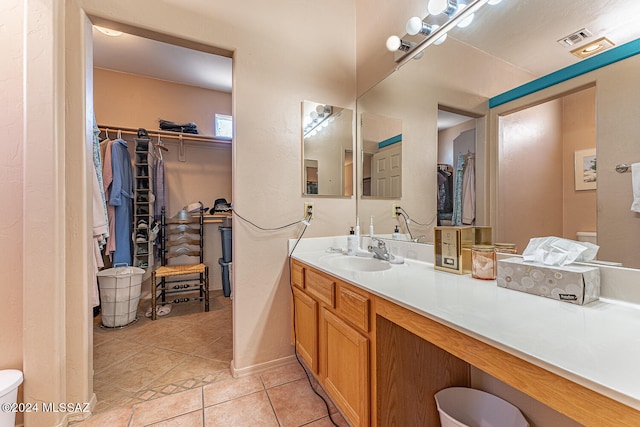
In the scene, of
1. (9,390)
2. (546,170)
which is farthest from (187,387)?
(546,170)

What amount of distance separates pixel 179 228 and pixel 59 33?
2341 millimetres

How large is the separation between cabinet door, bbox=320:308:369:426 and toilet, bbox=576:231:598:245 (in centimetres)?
91

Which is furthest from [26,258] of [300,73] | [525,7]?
[525,7]

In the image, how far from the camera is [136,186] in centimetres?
307

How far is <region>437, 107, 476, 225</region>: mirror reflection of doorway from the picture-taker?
1.34 meters

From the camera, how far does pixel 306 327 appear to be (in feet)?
5.40

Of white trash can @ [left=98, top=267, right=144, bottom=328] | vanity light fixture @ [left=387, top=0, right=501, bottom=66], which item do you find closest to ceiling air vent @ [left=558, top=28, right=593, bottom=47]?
vanity light fixture @ [left=387, top=0, right=501, bottom=66]

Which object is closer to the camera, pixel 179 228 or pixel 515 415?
pixel 515 415

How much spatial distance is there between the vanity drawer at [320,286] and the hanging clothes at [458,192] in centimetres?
76

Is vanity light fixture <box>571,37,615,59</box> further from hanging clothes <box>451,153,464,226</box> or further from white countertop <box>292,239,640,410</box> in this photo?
white countertop <box>292,239,640,410</box>

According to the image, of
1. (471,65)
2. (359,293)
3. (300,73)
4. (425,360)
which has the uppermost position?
(300,73)

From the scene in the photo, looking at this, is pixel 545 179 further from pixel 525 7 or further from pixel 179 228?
pixel 179 228

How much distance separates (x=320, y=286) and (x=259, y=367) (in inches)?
35.1

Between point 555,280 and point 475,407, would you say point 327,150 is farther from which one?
point 475,407
